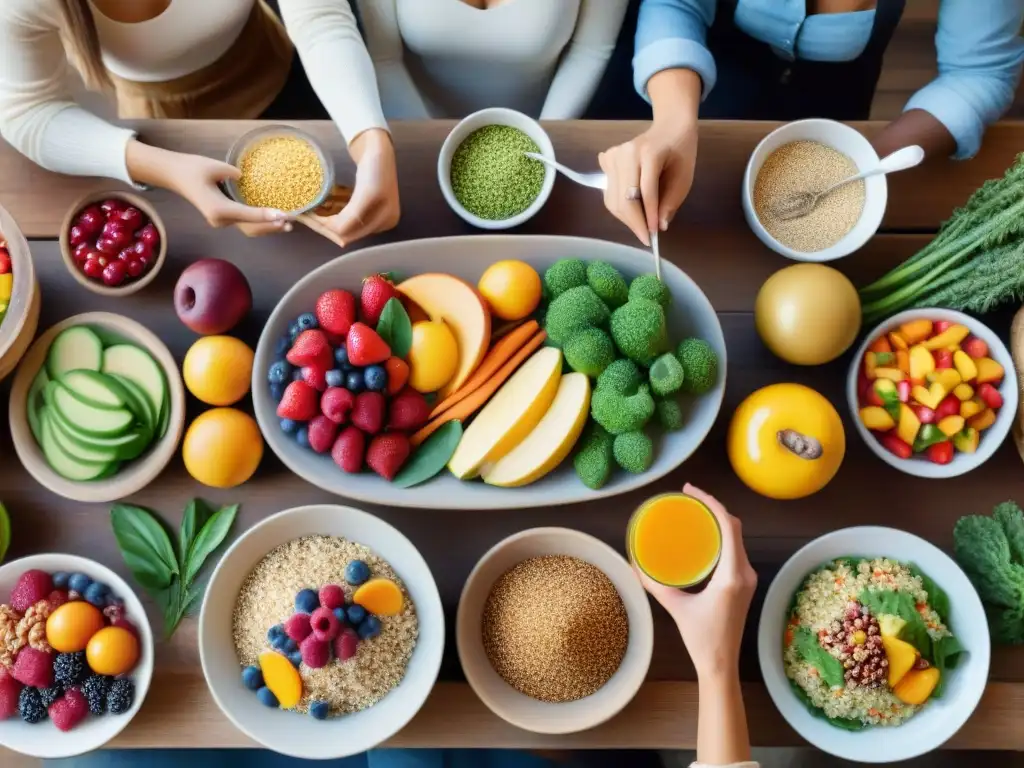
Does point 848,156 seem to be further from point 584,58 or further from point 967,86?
point 584,58

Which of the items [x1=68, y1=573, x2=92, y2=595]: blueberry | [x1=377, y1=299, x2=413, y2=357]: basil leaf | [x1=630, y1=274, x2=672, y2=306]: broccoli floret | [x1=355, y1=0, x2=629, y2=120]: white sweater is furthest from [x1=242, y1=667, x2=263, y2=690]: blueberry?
[x1=355, y1=0, x2=629, y2=120]: white sweater

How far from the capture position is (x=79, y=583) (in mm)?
910

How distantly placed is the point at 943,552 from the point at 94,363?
3.62ft

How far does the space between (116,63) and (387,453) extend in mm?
774

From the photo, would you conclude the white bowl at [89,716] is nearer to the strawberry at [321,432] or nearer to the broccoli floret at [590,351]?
the strawberry at [321,432]

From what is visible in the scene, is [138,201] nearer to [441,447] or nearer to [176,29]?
[176,29]

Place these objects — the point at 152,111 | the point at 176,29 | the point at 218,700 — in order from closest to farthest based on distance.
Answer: the point at 218,700 < the point at 176,29 < the point at 152,111

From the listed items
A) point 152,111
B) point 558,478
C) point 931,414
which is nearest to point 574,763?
point 558,478

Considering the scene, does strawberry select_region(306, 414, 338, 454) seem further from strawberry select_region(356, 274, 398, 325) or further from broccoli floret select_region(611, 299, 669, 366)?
broccoli floret select_region(611, 299, 669, 366)

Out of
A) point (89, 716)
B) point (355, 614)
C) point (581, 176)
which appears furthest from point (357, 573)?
point (581, 176)

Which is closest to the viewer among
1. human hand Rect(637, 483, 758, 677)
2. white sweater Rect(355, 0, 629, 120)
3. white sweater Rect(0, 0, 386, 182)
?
human hand Rect(637, 483, 758, 677)

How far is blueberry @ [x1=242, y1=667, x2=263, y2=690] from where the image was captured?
912 millimetres

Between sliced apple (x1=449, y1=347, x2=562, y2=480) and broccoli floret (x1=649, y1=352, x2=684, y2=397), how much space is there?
4.7 inches

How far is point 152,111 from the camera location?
4.09 feet
